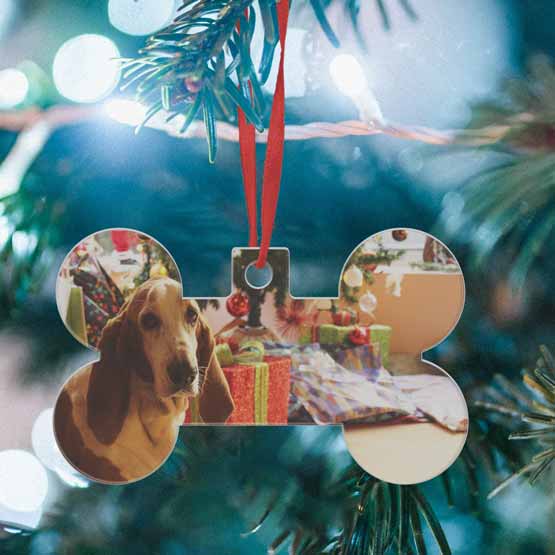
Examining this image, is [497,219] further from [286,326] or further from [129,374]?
[129,374]

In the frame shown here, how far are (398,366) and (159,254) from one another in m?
0.20

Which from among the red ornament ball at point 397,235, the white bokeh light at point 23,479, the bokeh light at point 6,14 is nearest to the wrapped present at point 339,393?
the red ornament ball at point 397,235

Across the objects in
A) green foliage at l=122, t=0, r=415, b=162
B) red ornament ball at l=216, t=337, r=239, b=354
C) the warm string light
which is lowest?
red ornament ball at l=216, t=337, r=239, b=354

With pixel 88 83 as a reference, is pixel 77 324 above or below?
below

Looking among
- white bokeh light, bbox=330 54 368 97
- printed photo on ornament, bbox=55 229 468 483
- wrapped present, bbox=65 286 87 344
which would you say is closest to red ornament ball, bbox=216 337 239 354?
printed photo on ornament, bbox=55 229 468 483

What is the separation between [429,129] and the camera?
0.52 m

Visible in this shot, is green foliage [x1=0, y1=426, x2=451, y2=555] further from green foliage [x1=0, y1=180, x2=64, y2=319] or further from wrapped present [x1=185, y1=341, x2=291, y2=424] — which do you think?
green foliage [x1=0, y1=180, x2=64, y2=319]

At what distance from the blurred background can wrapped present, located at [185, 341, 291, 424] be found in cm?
3

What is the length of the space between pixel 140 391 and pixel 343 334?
16 centimetres

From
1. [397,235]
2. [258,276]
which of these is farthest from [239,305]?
[397,235]

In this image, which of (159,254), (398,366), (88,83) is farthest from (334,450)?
(88,83)

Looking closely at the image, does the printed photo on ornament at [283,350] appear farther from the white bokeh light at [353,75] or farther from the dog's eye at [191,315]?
the white bokeh light at [353,75]

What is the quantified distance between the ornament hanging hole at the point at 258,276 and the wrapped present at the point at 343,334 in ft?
0.14

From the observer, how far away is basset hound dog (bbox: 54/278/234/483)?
1.65 feet
